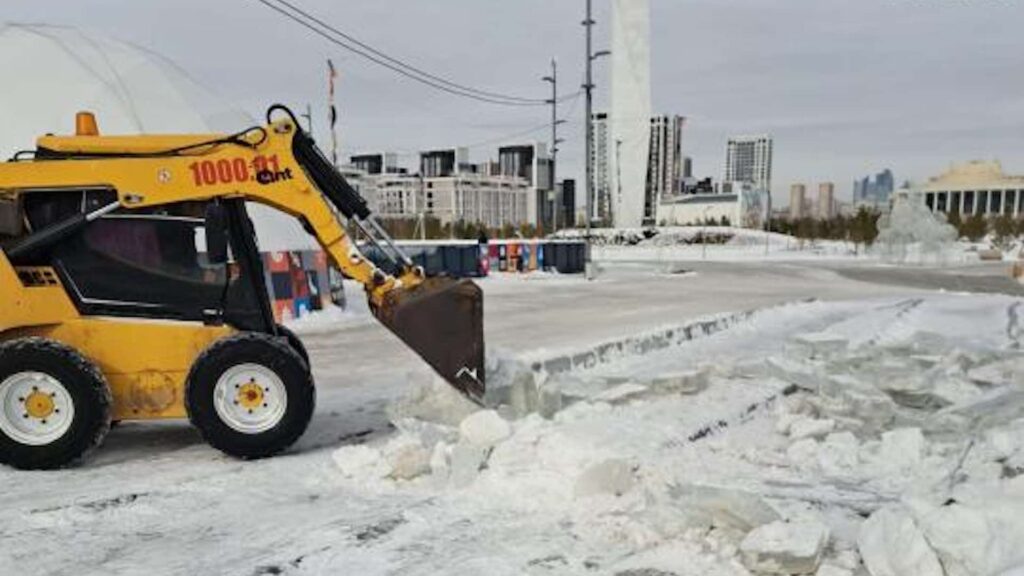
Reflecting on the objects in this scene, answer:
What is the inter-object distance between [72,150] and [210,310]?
1617mm

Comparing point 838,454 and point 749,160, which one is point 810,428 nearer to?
point 838,454

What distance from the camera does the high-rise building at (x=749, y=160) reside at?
568 feet

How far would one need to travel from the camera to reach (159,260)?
20.8ft

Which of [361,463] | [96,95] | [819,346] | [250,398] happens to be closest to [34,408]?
[250,398]

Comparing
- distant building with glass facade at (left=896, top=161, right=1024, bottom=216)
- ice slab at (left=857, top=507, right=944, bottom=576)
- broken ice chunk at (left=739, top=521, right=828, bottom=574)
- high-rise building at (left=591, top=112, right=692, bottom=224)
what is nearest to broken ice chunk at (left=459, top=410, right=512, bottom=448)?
broken ice chunk at (left=739, top=521, right=828, bottom=574)

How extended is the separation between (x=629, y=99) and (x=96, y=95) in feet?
175

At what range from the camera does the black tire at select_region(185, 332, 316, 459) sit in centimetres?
600

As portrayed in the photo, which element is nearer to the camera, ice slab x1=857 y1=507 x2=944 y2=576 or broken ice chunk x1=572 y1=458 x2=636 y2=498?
ice slab x1=857 y1=507 x2=944 y2=576

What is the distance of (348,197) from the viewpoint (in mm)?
6707

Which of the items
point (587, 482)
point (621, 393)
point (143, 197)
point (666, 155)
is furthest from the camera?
point (666, 155)

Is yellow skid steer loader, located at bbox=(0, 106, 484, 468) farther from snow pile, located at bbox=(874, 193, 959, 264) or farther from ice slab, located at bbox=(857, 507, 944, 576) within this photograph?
A: snow pile, located at bbox=(874, 193, 959, 264)

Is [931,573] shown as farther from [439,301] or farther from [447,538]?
[439,301]

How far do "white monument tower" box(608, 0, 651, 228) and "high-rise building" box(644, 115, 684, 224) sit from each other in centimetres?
3841

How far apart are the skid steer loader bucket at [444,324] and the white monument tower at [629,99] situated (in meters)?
58.0
